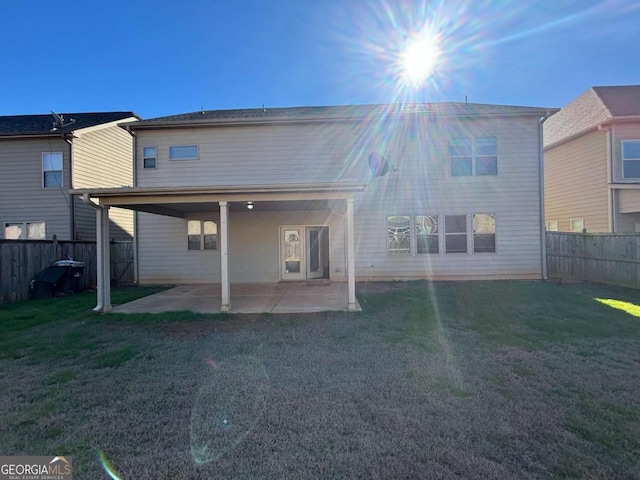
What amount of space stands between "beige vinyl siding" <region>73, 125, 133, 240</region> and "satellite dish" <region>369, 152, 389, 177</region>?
434 inches

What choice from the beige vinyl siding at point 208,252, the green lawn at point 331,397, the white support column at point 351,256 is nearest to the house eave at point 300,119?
the beige vinyl siding at point 208,252

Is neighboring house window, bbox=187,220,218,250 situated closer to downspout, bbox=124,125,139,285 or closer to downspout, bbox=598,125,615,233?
downspout, bbox=124,125,139,285

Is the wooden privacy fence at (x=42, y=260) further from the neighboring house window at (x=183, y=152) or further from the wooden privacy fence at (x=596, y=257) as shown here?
the wooden privacy fence at (x=596, y=257)

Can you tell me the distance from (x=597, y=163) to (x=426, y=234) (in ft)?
26.0

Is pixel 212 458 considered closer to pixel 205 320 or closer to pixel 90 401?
pixel 90 401

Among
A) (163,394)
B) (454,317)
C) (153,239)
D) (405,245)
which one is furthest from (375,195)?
(163,394)

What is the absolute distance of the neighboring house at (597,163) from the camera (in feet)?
39.2

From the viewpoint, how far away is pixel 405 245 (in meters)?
11.2

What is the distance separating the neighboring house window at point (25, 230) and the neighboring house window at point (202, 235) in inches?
239

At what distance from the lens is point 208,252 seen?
11.6m

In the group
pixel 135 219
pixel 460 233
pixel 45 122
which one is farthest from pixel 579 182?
pixel 45 122

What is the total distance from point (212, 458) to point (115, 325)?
5.07 metres

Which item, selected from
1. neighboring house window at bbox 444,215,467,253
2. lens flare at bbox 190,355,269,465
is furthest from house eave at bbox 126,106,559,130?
lens flare at bbox 190,355,269,465

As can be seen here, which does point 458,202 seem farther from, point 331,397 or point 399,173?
point 331,397
